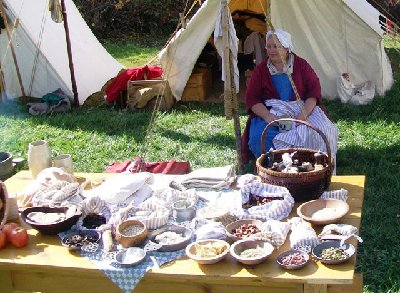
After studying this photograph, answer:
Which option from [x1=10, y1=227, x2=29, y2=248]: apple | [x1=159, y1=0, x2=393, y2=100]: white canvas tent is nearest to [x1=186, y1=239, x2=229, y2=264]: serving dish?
[x1=10, y1=227, x2=29, y2=248]: apple

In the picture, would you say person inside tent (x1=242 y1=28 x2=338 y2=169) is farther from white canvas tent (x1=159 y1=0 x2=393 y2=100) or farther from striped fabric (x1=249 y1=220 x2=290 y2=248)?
white canvas tent (x1=159 y1=0 x2=393 y2=100)

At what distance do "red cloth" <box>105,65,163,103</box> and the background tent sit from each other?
49 cm

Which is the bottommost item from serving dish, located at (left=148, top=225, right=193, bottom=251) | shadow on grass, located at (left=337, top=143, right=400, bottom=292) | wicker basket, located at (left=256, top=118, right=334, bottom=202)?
shadow on grass, located at (left=337, top=143, right=400, bottom=292)

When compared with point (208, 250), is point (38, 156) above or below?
above

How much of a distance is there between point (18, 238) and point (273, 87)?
2.45 m

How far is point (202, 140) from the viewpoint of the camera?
5984 mm

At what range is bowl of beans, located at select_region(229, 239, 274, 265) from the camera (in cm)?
228

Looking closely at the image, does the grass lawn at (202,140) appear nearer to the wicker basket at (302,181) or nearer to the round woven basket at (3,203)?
the wicker basket at (302,181)

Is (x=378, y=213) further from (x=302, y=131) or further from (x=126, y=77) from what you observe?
(x=126, y=77)

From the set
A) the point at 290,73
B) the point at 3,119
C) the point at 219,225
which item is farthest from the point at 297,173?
the point at 3,119

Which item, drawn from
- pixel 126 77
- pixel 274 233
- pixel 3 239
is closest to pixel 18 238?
pixel 3 239

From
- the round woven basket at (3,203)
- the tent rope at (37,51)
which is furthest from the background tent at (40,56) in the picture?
the round woven basket at (3,203)

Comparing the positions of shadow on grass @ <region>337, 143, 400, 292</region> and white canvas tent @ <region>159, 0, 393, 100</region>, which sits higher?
white canvas tent @ <region>159, 0, 393, 100</region>

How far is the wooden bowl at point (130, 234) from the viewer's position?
249 cm
